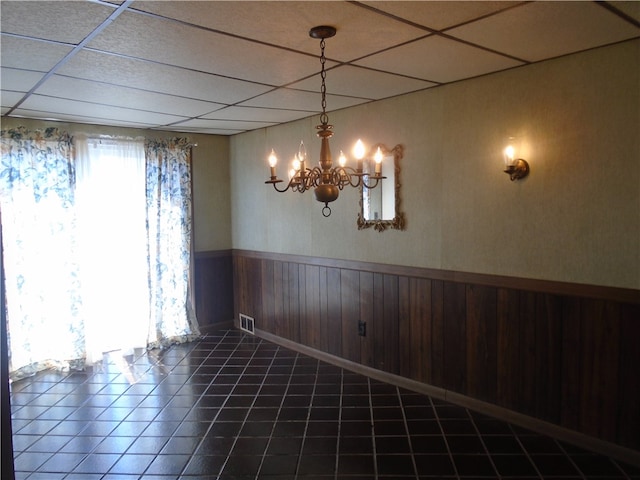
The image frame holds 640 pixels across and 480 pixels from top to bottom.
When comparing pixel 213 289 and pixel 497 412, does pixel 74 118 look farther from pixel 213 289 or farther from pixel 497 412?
pixel 497 412

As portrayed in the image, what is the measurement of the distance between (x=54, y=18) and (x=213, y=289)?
3.99 meters

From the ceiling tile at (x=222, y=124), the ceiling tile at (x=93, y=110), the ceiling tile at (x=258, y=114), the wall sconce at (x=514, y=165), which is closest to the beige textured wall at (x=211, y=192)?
the ceiling tile at (x=222, y=124)

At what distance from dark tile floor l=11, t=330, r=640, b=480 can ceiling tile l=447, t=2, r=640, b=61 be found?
239 cm

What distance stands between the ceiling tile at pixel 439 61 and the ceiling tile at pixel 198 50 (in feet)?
1.52

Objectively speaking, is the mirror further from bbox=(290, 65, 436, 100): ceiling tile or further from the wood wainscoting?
the wood wainscoting

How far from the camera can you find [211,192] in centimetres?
556

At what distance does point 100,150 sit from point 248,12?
3.35 m

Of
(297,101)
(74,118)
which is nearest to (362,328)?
(297,101)

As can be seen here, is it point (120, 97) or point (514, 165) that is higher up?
point (120, 97)

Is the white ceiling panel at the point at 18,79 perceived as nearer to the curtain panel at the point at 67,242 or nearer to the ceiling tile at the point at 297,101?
the curtain panel at the point at 67,242

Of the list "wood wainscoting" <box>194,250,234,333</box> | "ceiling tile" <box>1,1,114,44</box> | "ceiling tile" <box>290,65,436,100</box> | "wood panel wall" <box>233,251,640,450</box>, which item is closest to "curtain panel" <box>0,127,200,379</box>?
"wood wainscoting" <box>194,250,234,333</box>

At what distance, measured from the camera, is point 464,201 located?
3.29 meters

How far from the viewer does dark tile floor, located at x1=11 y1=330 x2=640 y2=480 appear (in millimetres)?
2658

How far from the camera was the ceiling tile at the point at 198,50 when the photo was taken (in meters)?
2.12
